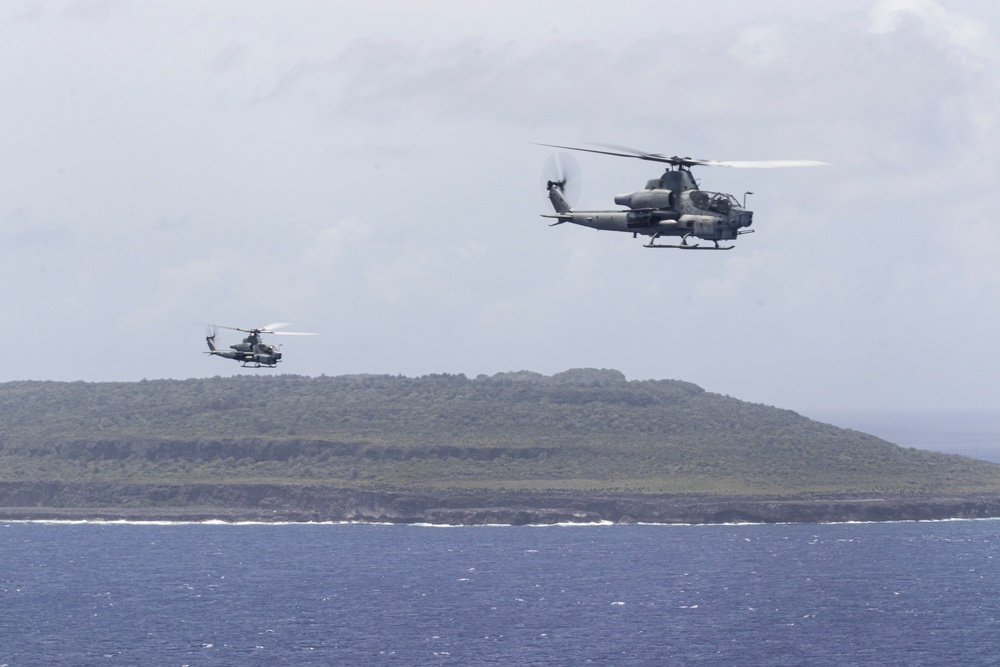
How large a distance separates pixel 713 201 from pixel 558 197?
1859cm

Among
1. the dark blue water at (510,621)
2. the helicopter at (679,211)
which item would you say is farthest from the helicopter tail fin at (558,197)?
the dark blue water at (510,621)

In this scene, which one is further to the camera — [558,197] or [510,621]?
[510,621]

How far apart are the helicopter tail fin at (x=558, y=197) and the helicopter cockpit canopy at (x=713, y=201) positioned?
16210 mm

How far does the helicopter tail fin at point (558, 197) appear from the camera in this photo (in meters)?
92.1

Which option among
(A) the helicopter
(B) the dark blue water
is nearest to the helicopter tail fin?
(A) the helicopter

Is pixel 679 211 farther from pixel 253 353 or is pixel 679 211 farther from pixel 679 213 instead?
pixel 253 353

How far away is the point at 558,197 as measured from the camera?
92500 millimetres

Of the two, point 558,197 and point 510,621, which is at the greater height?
point 558,197

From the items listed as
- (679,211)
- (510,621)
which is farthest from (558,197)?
(510,621)

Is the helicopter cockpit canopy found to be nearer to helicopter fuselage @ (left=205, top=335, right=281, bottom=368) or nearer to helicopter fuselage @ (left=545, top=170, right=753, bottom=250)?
helicopter fuselage @ (left=545, top=170, right=753, bottom=250)

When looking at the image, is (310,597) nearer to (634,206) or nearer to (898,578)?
(898,578)

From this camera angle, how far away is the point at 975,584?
194m

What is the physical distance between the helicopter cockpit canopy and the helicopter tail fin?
16.2 m

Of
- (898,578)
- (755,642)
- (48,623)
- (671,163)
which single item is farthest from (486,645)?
(671,163)
